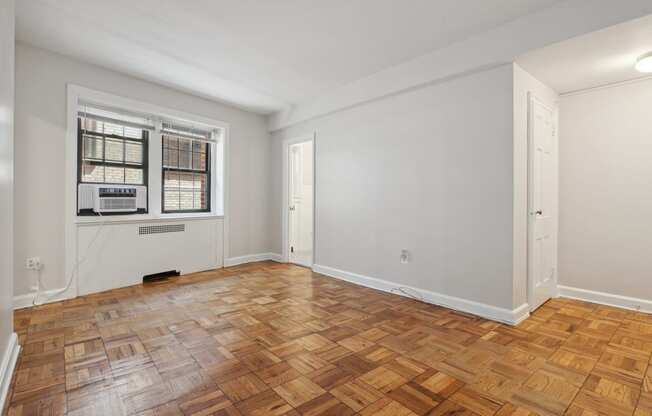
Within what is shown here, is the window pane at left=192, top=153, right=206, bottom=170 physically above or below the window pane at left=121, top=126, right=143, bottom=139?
below

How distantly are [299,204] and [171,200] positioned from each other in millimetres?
2101

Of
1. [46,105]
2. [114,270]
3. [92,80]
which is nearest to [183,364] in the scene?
[114,270]

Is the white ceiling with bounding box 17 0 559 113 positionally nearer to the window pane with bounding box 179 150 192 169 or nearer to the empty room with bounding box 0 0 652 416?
the empty room with bounding box 0 0 652 416

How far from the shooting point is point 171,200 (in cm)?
434

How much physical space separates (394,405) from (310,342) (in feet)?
2.75

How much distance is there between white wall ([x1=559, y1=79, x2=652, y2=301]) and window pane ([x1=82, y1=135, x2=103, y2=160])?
523cm

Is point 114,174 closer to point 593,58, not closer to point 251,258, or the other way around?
point 251,258

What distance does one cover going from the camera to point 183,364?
1921mm

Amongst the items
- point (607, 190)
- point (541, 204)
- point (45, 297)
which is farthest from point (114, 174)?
point (607, 190)

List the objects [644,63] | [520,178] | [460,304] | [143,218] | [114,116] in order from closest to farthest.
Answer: [644,63], [520,178], [460,304], [114,116], [143,218]

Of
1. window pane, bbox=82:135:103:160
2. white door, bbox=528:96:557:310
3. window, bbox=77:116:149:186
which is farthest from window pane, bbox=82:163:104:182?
white door, bbox=528:96:557:310

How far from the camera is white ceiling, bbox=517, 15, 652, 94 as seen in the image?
7.01ft

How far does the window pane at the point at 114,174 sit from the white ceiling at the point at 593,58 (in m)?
4.40

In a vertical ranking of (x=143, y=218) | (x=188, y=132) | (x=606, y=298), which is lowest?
(x=606, y=298)
